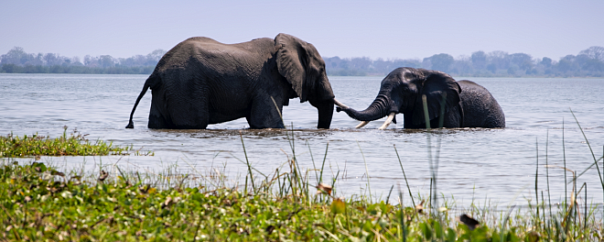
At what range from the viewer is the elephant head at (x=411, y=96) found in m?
13.1

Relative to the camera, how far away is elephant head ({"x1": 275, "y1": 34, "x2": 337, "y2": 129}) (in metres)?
11.9

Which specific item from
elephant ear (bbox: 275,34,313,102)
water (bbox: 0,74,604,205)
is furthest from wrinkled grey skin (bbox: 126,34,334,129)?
water (bbox: 0,74,604,205)

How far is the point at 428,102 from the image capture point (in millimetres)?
13203

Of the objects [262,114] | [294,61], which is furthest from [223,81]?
[294,61]

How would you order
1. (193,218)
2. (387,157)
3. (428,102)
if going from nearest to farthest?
1. (193,218)
2. (387,157)
3. (428,102)

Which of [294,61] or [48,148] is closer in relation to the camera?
[48,148]

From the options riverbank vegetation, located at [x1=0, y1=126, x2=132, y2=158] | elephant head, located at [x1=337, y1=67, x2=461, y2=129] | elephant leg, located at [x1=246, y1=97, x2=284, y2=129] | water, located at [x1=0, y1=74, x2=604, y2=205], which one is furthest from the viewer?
elephant head, located at [x1=337, y1=67, x2=461, y2=129]

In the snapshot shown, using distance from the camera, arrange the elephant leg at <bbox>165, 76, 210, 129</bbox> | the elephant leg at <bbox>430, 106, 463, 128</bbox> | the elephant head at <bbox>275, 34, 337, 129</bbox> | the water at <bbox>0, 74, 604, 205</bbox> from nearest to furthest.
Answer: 1. the water at <bbox>0, 74, 604, 205</bbox>
2. the elephant leg at <bbox>165, 76, 210, 129</bbox>
3. the elephant head at <bbox>275, 34, 337, 129</bbox>
4. the elephant leg at <bbox>430, 106, 463, 128</bbox>

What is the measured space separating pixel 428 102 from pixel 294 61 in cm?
318

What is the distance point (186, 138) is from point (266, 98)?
220 centimetres

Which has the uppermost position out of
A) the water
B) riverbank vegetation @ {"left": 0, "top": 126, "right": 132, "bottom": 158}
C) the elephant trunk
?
the elephant trunk

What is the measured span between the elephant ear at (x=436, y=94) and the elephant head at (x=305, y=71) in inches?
74.9

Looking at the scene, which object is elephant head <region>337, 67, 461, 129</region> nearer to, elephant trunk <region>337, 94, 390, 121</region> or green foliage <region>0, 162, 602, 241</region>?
elephant trunk <region>337, 94, 390, 121</region>

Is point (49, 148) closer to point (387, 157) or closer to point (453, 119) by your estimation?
point (387, 157)
